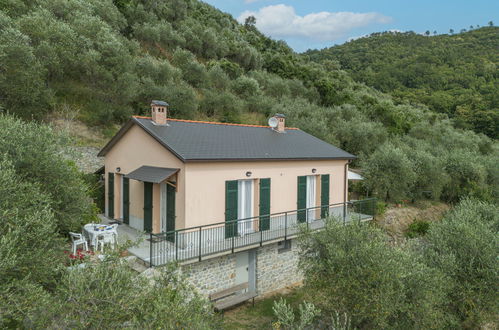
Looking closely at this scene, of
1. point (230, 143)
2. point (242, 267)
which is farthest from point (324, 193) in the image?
point (242, 267)

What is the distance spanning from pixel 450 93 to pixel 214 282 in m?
76.2

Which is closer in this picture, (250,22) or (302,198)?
(302,198)

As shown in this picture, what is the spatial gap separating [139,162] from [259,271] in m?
7.55

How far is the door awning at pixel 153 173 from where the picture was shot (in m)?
12.1

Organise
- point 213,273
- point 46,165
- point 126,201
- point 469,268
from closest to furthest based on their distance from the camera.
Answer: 1. point 46,165
2. point 469,268
3. point 213,273
4. point 126,201

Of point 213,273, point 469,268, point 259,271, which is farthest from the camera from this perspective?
point 259,271

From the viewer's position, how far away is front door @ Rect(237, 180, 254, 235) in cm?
1388

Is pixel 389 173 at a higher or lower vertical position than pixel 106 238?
higher

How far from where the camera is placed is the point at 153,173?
12.9 meters

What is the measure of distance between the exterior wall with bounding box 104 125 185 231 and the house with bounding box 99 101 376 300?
4 centimetres

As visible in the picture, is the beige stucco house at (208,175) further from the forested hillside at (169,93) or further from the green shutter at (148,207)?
the forested hillside at (169,93)

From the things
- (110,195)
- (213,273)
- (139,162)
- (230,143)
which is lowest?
(213,273)

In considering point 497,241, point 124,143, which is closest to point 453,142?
point 497,241

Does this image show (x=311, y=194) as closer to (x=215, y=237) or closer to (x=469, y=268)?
(x=215, y=237)
